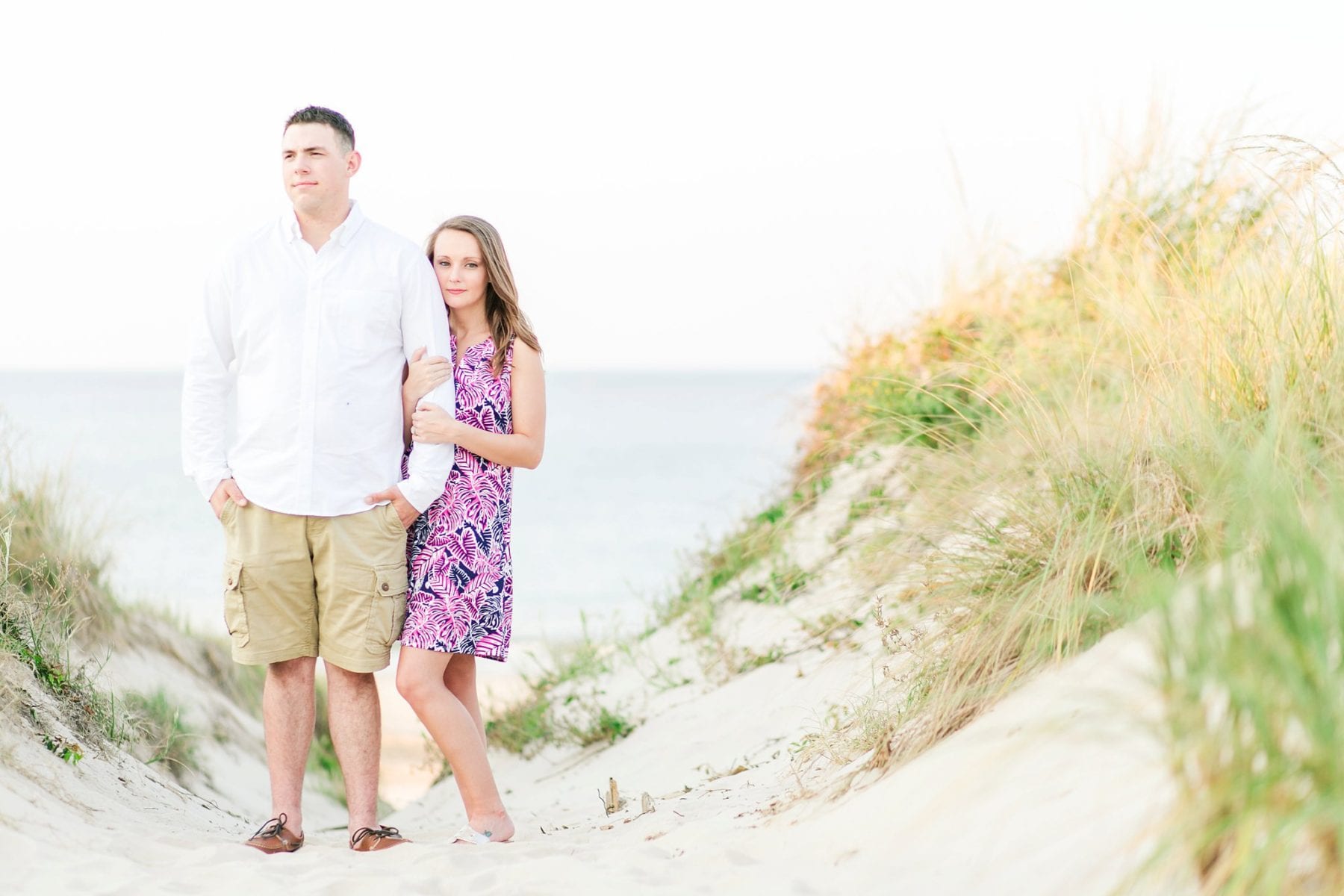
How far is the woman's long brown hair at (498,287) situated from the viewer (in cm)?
390

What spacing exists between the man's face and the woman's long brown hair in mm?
435

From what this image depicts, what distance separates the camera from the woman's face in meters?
3.88

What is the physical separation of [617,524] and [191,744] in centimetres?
1996

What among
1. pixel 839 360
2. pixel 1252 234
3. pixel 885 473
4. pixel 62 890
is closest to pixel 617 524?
pixel 839 360

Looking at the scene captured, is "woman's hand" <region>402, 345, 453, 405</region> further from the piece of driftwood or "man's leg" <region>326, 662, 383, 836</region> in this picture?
the piece of driftwood

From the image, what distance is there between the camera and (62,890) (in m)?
2.84

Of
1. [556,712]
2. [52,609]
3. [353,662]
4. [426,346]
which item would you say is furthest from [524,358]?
[556,712]

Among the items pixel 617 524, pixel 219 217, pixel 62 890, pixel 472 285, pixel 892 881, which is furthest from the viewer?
pixel 219 217

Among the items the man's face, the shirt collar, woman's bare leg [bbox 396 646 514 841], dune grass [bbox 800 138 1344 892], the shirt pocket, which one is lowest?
woman's bare leg [bbox 396 646 514 841]

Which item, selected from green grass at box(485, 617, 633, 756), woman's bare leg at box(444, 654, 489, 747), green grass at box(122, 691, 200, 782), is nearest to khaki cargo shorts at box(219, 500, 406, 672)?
woman's bare leg at box(444, 654, 489, 747)

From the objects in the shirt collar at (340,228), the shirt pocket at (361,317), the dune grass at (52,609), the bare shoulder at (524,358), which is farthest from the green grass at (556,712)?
the shirt collar at (340,228)

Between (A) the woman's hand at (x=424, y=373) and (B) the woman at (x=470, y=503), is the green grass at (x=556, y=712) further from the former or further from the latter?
(A) the woman's hand at (x=424, y=373)

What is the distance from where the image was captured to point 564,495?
29375mm

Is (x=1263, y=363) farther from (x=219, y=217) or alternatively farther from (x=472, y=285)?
(x=219, y=217)
